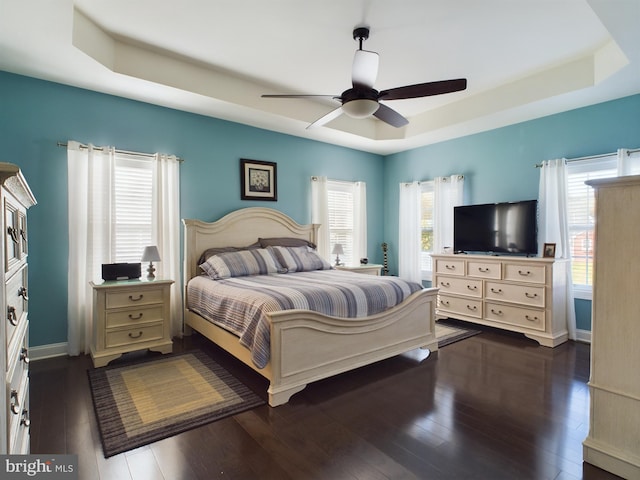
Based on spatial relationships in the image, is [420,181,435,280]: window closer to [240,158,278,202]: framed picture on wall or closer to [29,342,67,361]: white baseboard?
[240,158,278,202]: framed picture on wall

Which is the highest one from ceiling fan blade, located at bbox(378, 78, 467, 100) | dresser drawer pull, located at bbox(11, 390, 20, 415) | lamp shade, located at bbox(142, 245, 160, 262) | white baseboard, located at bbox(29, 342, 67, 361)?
ceiling fan blade, located at bbox(378, 78, 467, 100)

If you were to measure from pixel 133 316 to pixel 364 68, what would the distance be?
292cm

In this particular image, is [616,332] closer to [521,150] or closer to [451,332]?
[451,332]

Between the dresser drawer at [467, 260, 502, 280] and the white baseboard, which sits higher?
the dresser drawer at [467, 260, 502, 280]

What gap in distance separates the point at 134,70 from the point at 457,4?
9.10 feet

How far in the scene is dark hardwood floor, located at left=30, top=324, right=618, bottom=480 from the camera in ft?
5.63

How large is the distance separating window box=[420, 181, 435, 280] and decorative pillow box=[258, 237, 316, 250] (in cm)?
187

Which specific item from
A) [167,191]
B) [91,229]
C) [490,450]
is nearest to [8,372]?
[490,450]

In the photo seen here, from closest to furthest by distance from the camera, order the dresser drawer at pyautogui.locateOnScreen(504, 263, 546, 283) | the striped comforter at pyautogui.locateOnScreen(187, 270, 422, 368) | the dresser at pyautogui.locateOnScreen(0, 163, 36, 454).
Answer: the dresser at pyautogui.locateOnScreen(0, 163, 36, 454) < the striped comforter at pyautogui.locateOnScreen(187, 270, 422, 368) < the dresser drawer at pyautogui.locateOnScreen(504, 263, 546, 283)

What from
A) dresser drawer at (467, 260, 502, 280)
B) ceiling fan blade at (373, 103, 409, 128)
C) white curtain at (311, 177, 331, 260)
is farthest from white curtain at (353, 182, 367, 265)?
ceiling fan blade at (373, 103, 409, 128)

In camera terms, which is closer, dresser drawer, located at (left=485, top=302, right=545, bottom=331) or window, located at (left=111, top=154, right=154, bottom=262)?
window, located at (left=111, top=154, right=154, bottom=262)

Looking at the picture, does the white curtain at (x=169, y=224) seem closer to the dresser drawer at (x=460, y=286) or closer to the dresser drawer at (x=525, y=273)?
the dresser drawer at (x=460, y=286)

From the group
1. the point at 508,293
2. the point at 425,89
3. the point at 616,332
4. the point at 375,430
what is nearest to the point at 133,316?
the point at 375,430

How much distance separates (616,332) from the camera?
1667 millimetres
